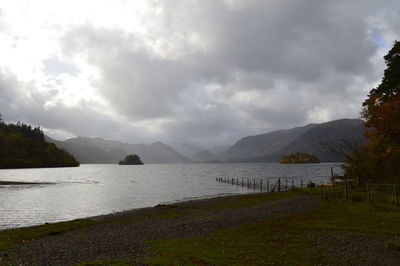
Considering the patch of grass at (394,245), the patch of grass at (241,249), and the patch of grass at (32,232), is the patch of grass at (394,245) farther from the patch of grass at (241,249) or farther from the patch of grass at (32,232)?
the patch of grass at (32,232)

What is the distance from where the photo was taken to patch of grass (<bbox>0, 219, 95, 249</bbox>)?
80.0ft

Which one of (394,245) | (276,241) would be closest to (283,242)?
(276,241)

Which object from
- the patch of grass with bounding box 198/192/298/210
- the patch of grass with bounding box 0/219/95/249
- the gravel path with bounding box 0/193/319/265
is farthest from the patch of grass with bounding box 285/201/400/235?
the patch of grass with bounding box 0/219/95/249

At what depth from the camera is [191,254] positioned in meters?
17.2

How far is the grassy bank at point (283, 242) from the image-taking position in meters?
15.9

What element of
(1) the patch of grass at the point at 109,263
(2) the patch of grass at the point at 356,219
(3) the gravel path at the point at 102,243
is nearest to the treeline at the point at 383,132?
(2) the patch of grass at the point at 356,219

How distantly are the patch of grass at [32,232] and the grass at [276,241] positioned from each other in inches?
495

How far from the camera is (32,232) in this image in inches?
1127

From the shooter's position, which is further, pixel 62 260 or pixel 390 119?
pixel 390 119

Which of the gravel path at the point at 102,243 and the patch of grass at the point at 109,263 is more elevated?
the patch of grass at the point at 109,263

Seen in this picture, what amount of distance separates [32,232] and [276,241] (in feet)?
77.2

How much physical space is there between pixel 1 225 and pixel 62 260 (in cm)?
2692

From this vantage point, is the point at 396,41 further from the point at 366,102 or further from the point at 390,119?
the point at 390,119

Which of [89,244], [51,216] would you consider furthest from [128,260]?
[51,216]
